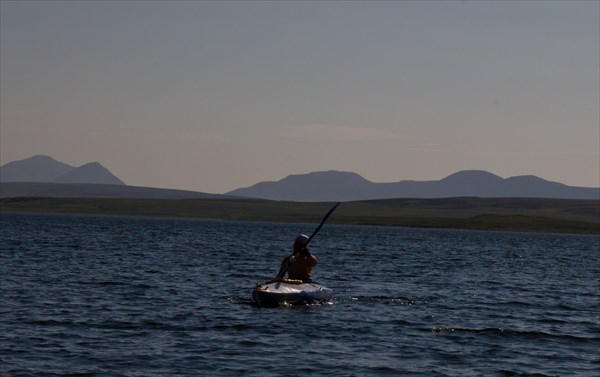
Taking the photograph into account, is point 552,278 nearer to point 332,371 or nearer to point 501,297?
point 501,297

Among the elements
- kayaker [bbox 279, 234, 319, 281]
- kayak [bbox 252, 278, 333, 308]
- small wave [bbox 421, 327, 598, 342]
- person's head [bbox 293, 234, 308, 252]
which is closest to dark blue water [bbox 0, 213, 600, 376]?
small wave [bbox 421, 327, 598, 342]

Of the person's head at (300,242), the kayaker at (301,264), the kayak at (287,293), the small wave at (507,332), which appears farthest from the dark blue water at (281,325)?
the person's head at (300,242)

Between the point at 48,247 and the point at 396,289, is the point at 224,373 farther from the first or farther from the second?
the point at 48,247

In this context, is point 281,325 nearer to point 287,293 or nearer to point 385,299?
point 287,293

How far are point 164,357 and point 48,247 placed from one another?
50752 mm

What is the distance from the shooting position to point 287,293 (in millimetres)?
35125

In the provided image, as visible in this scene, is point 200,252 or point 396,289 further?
point 200,252

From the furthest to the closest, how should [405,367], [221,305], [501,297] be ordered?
[501,297]
[221,305]
[405,367]

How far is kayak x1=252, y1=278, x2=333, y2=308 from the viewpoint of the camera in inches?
1369

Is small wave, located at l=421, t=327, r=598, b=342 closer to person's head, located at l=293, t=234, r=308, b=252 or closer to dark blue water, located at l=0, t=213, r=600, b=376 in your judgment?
dark blue water, located at l=0, t=213, r=600, b=376

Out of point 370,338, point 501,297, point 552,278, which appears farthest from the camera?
point 552,278

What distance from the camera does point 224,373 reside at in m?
21.7

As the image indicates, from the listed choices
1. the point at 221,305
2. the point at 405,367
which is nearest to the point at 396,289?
the point at 221,305

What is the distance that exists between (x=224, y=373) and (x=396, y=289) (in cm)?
2314
